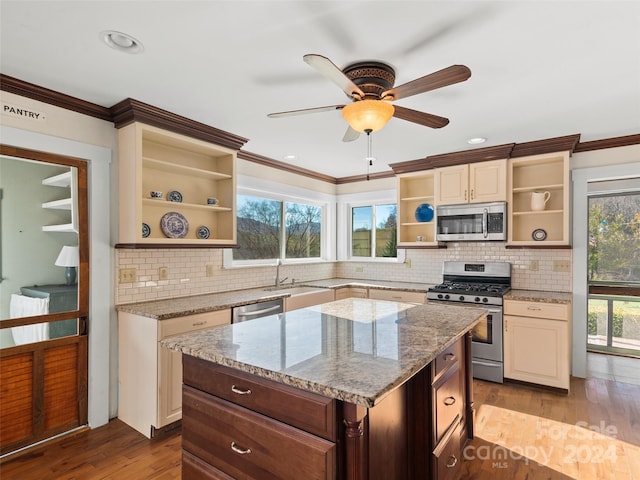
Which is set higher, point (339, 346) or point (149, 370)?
point (339, 346)

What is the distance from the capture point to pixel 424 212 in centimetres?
460

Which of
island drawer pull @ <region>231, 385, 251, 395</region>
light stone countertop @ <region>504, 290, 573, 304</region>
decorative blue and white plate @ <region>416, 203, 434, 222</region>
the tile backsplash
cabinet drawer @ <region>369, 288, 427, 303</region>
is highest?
decorative blue and white plate @ <region>416, 203, 434, 222</region>

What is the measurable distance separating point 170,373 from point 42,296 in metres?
1.08

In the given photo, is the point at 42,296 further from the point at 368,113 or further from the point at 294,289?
the point at 368,113

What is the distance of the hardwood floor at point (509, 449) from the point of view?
221cm

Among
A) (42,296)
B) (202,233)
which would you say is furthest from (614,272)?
(42,296)

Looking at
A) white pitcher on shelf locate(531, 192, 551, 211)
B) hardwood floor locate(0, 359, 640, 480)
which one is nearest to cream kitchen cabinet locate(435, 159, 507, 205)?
white pitcher on shelf locate(531, 192, 551, 211)

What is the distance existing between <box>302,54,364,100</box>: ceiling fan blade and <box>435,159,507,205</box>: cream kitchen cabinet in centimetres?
259

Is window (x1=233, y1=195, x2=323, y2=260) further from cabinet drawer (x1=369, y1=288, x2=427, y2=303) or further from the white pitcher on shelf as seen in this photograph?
the white pitcher on shelf

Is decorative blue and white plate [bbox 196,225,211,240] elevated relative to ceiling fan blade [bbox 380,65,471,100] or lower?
lower

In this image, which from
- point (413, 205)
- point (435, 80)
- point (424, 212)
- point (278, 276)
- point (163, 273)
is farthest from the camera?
point (413, 205)

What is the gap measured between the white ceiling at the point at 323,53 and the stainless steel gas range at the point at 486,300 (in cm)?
170

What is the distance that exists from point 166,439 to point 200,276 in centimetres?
146

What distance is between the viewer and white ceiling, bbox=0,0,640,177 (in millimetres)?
1657
